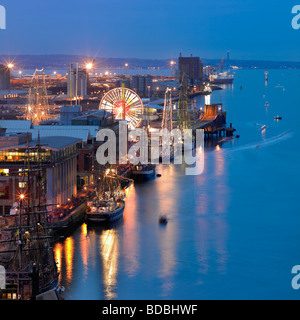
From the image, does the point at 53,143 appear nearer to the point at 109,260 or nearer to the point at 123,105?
the point at 109,260

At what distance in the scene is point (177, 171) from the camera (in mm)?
12281

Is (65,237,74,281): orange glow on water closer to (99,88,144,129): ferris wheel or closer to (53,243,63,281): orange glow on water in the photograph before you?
(53,243,63,281): orange glow on water

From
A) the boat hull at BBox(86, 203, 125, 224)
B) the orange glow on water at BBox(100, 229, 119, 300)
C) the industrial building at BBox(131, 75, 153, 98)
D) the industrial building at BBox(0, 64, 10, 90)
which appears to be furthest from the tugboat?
the industrial building at BBox(131, 75, 153, 98)

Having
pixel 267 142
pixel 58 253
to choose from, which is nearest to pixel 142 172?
pixel 58 253

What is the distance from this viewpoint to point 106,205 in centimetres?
817

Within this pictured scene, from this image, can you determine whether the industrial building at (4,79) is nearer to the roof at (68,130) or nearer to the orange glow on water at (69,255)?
the roof at (68,130)

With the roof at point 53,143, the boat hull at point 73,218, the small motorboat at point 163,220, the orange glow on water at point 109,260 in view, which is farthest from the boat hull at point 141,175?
the orange glow on water at point 109,260

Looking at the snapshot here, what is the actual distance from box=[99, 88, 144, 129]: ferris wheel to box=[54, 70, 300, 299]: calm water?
12.5 feet

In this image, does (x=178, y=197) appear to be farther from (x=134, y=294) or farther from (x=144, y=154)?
(x=134, y=294)

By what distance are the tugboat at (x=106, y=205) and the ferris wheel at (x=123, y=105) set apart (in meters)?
6.59

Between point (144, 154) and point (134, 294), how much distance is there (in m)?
7.25

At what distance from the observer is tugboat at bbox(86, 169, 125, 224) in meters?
7.91

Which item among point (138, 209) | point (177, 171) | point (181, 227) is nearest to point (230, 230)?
point (181, 227)

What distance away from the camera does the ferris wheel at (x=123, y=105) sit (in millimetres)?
15711
